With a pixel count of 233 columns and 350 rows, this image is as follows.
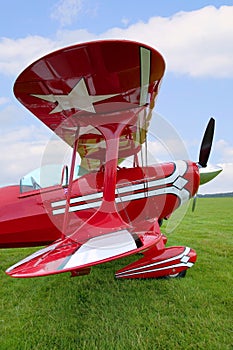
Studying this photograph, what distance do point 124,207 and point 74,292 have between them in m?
1.22

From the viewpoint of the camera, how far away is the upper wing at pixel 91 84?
216cm

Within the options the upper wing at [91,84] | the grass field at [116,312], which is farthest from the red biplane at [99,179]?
the grass field at [116,312]

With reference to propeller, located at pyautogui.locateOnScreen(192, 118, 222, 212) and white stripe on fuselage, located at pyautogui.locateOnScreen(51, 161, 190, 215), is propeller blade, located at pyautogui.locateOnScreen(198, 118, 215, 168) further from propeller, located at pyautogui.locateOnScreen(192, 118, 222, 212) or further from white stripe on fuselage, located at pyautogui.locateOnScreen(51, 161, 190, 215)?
white stripe on fuselage, located at pyautogui.locateOnScreen(51, 161, 190, 215)

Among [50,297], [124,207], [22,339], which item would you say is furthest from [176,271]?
[22,339]

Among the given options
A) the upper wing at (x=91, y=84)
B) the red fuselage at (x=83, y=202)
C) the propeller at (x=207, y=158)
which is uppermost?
the upper wing at (x=91, y=84)

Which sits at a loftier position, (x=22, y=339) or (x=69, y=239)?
(x=69, y=239)

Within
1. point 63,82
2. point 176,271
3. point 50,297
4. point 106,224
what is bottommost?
point 50,297

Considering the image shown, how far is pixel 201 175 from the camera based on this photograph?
4020 millimetres

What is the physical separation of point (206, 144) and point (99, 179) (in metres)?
1.70

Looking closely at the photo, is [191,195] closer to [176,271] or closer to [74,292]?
[176,271]

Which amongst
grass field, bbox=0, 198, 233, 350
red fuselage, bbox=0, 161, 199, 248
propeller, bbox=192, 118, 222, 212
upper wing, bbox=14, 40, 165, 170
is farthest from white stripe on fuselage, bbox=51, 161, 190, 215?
grass field, bbox=0, 198, 233, 350

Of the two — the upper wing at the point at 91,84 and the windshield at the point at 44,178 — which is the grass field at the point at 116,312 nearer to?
the windshield at the point at 44,178

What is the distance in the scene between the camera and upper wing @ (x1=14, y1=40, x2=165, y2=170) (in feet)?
7.08

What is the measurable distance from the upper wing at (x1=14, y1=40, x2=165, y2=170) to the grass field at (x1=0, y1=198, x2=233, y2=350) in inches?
77.4
